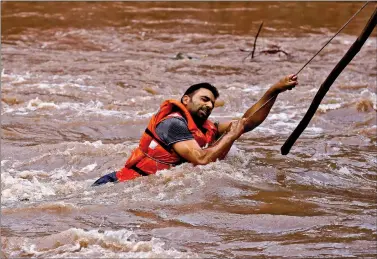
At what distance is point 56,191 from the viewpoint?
6.54 meters

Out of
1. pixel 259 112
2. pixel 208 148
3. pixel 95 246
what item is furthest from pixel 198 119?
pixel 95 246

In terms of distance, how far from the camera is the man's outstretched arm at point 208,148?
6.05 m

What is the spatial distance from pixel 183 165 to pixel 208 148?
252mm

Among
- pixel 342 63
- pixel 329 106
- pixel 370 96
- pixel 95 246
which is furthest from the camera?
pixel 370 96

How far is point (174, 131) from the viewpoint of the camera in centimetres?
608

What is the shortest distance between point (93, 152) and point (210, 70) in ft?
18.2

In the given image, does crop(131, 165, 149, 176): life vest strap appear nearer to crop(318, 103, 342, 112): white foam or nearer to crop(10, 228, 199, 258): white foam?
crop(10, 228, 199, 258): white foam

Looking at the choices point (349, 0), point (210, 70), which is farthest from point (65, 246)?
point (349, 0)

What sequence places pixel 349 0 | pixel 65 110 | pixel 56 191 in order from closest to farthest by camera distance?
pixel 56 191 < pixel 65 110 < pixel 349 0

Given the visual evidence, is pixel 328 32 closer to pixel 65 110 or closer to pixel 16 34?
pixel 16 34

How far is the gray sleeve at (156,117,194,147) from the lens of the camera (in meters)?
6.07

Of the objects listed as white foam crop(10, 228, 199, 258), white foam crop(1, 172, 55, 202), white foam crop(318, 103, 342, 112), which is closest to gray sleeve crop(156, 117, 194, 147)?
white foam crop(1, 172, 55, 202)

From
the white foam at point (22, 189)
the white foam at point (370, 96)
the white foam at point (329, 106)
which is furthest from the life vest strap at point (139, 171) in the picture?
the white foam at point (370, 96)

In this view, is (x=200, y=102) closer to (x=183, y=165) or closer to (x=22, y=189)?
(x=183, y=165)
